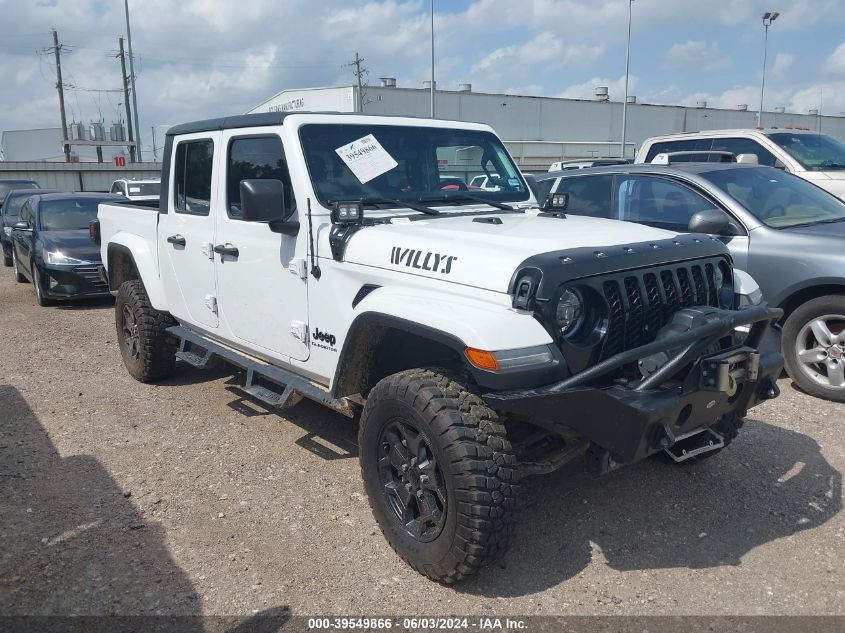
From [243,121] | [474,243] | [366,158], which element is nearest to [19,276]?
[243,121]

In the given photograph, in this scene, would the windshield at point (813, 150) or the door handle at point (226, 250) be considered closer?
the door handle at point (226, 250)

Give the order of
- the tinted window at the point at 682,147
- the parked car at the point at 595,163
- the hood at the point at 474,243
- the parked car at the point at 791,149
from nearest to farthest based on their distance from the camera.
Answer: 1. the hood at the point at 474,243
2. the parked car at the point at 791,149
3. the tinted window at the point at 682,147
4. the parked car at the point at 595,163

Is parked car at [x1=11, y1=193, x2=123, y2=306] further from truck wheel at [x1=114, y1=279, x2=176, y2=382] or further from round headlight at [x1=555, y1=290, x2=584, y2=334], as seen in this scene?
round headlight at [x1=555, y1=290, x2=584, y2=334]

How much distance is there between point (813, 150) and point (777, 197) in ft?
12.4

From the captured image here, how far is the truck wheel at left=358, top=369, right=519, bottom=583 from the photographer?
9.42ft

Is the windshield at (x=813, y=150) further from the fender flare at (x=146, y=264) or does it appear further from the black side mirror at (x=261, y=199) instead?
the fender flare at (x=146, y=264)

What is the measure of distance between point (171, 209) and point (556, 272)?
348 centimetres

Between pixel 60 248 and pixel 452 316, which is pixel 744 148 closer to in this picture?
pixel 452 316

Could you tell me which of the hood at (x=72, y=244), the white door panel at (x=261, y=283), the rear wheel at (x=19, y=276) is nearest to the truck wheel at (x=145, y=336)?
the white door panel at (x=261, y=283)

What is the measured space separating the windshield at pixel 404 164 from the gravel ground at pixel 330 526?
1.72 meters

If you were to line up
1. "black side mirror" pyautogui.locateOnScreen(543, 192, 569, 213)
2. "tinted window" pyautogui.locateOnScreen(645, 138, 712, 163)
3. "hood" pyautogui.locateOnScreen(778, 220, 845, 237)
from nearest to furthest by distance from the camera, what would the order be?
"black side mirror" pyautogui.locateOnScreen(543, 192, 569, 213) → "hood" pyautogui.locateOnScreen(778, 220, 845, 237) → "tinted window" pyautogui.locateOnScreen(645, 138, 712, 163)

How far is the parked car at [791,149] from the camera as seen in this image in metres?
8.63

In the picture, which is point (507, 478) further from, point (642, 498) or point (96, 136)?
point (96, 136)

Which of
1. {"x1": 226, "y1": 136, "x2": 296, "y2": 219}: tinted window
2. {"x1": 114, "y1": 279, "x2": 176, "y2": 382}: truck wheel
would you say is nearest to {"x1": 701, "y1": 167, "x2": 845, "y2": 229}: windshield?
{"x1": 226, "y1": 136, "x2": 296, "y2": 219}: tinted window
